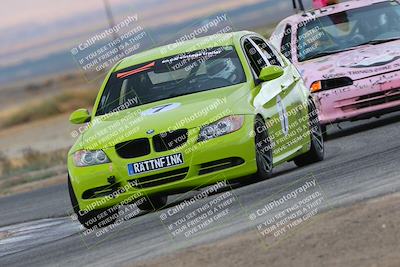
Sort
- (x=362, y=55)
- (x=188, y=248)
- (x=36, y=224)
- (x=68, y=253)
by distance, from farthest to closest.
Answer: (x=362, y=55), (x=36, y=224), (x=68, y=253), (x=188, y=248)

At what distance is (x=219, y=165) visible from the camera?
11664 mm

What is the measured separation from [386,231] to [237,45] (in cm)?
509

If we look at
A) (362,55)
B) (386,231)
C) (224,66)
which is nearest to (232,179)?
(224,66)

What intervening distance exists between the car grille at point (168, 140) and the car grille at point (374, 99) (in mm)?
5155

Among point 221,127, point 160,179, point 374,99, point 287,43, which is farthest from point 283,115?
point 287,43

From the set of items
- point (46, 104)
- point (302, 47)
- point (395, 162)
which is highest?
point (395, 162)

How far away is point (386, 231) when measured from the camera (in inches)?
327

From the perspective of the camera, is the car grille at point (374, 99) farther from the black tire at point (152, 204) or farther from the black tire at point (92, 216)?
the black tire at point (92, 216)

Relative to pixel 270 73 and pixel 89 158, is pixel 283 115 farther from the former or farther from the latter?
pixel 89 158

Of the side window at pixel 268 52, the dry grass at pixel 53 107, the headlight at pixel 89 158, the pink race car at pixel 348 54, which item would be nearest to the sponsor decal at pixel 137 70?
the side window at pixel 268 52

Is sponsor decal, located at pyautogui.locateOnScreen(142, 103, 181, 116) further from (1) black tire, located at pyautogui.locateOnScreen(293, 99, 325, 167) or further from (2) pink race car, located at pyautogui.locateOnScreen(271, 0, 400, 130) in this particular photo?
(2) pink race car, located at pyautogui.locateOnScreen(271, 0, 400, 130)

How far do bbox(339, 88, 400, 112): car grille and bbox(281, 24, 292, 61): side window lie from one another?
1617 millimetres

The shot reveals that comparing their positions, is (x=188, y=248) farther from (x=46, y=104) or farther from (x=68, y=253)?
(x=46, y=104)

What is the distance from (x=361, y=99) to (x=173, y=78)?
4.03m
